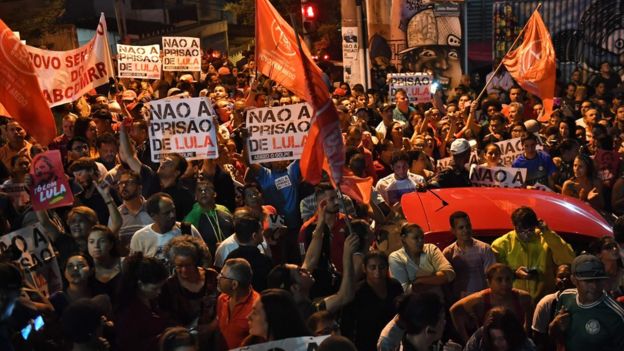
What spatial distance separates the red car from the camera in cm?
932

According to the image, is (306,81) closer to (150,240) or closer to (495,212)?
(150,240)

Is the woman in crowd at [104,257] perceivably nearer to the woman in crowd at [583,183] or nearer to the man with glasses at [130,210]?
the man with glasses at [130,210]

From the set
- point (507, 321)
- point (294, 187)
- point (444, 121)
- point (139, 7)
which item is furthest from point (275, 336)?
point (139, 7)

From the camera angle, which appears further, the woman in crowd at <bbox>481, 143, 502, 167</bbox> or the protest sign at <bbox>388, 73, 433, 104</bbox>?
the protest sign at <bbox>388, 73, 433, 104</bbox>

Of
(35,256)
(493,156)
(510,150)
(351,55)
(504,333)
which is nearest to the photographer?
(504,333)

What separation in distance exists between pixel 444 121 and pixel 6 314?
10152 mm

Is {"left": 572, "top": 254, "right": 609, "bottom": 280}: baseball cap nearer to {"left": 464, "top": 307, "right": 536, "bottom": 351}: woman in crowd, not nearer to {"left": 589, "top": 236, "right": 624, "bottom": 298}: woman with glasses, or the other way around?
{"left": 464, "top": 307, "right": 536, "bottom": 351}: woman in crowd

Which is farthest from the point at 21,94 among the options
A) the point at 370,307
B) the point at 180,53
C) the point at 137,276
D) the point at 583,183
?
the point at 180,53

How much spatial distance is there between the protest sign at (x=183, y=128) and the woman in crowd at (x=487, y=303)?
13.8 ft

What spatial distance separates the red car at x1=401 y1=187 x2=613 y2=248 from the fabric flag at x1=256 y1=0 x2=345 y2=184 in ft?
3.46

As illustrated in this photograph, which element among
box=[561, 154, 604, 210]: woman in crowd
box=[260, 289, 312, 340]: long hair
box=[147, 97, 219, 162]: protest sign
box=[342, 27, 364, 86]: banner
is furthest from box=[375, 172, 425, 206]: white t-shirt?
box=[342, 27, 364, 86]: banner

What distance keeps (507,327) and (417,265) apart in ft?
6.98

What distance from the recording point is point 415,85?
18641 mm

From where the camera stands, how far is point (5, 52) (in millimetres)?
10328
